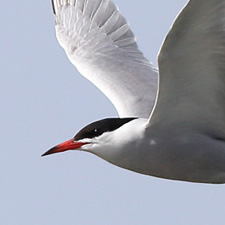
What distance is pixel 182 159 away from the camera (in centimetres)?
704

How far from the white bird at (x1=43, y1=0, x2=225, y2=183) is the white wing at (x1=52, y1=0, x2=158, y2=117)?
0.07 feet

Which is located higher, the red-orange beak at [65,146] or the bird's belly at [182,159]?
the red-orange beak at [65,146]

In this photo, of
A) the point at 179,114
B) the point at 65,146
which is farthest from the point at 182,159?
the point at 65,146

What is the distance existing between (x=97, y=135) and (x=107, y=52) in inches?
105

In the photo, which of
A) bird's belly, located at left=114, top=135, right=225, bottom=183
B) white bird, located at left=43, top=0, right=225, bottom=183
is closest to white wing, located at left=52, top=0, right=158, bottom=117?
white bird, located at left=43, top=0, right=225, bottom=183

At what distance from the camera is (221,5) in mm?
6039

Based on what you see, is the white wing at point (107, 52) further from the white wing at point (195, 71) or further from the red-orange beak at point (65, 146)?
the white wing at point (195, 71)

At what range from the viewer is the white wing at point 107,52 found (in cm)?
847

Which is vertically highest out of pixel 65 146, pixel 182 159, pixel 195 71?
pixel 195 71

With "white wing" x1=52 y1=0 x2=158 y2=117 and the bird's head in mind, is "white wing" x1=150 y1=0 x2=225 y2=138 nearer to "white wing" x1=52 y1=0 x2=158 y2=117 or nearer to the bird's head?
the bird's head

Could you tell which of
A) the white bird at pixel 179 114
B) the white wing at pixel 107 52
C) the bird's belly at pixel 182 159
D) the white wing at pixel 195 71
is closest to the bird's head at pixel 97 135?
the white bird at pixel 179 114

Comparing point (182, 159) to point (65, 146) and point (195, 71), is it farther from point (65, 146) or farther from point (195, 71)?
point (65, 146)

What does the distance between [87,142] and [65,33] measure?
10.2ft

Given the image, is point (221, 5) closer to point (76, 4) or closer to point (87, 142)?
point (87, 142)
